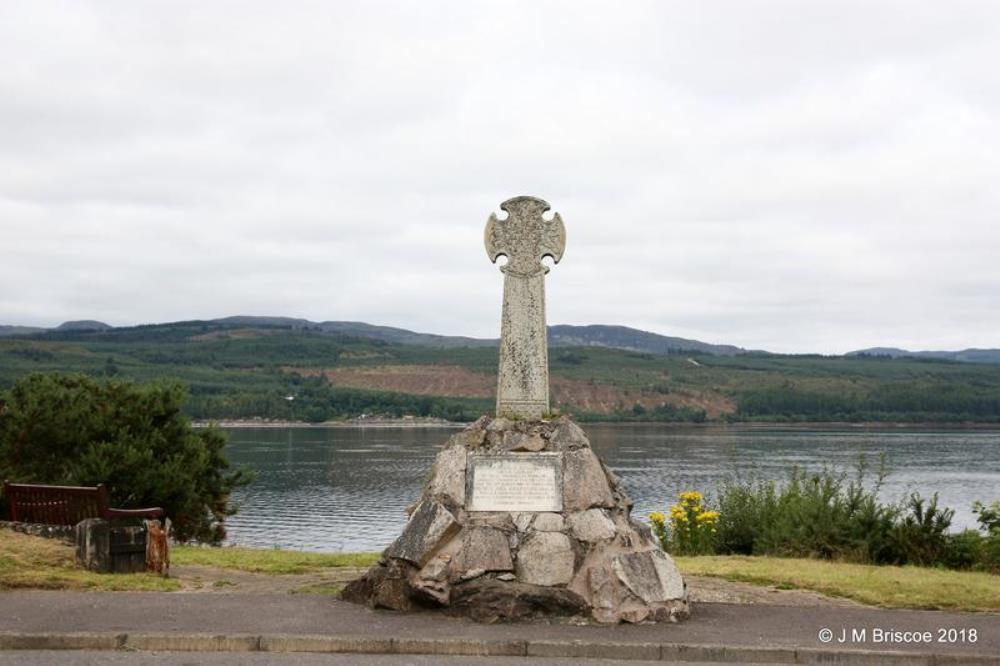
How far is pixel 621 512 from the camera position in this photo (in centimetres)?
1105

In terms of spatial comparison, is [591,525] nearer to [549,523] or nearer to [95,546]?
[549,523]

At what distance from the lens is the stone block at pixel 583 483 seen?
428 inches

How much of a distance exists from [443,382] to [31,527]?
15666 centimetres

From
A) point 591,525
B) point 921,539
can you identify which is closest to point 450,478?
point 591,525

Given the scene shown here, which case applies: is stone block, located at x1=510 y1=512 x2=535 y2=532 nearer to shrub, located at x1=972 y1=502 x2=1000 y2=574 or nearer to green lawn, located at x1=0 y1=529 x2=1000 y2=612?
green lawn, located at x1=0 y1=529 x2=1000 y2=612

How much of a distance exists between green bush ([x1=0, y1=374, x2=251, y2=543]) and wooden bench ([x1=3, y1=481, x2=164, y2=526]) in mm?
5399

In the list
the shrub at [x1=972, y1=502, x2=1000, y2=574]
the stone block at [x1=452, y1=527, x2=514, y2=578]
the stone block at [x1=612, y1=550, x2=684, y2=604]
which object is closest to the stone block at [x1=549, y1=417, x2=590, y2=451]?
the stone block at [x1=452, y1=527, x2=514, y2=578]

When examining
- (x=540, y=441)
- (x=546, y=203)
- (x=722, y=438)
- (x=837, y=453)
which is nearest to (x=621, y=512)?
(x=540, y=441)

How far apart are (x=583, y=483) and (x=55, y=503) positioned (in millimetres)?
7469

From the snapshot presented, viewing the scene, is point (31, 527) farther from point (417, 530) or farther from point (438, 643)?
point (438, 643)

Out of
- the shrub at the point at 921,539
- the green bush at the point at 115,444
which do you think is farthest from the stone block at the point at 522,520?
the green bush at the point at 115,444

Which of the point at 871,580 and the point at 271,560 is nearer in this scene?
the point at 871,580

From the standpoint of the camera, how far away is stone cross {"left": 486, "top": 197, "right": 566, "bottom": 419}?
1173cm

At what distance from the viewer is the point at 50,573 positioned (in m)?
11.8
